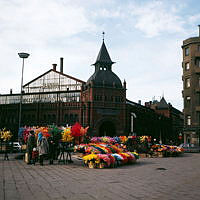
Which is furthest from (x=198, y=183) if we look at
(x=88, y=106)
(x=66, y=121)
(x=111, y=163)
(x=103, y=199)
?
(x=66, y=121)

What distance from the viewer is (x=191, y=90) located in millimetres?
43312

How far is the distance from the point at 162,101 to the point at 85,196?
3930 inches

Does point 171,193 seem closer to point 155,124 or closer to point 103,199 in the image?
point 103,199

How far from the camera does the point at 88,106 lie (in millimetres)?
56125

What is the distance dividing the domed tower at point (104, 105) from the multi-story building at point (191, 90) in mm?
16487

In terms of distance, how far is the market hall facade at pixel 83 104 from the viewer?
186ft

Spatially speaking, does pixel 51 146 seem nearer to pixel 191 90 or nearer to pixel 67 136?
pixel 67 136

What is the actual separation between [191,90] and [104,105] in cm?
1943

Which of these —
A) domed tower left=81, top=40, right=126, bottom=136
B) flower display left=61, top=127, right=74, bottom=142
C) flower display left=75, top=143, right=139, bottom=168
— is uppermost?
domed tower left=81, top=40, right=126, bottom=136

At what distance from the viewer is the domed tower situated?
55719mm

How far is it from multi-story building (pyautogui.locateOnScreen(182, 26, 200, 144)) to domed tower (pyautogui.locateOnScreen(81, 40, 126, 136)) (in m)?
16.5

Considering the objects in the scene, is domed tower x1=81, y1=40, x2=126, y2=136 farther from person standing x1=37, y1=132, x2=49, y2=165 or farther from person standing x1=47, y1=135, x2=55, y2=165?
person standing x1=37, y1=132, x2=49, y2=165

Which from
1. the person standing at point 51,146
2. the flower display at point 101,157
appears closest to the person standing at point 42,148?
the person standing at point 51,146

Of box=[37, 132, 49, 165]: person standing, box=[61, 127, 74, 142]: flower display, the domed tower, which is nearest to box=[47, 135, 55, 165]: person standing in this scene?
box=[61, 127, 74, 142]: flower display
